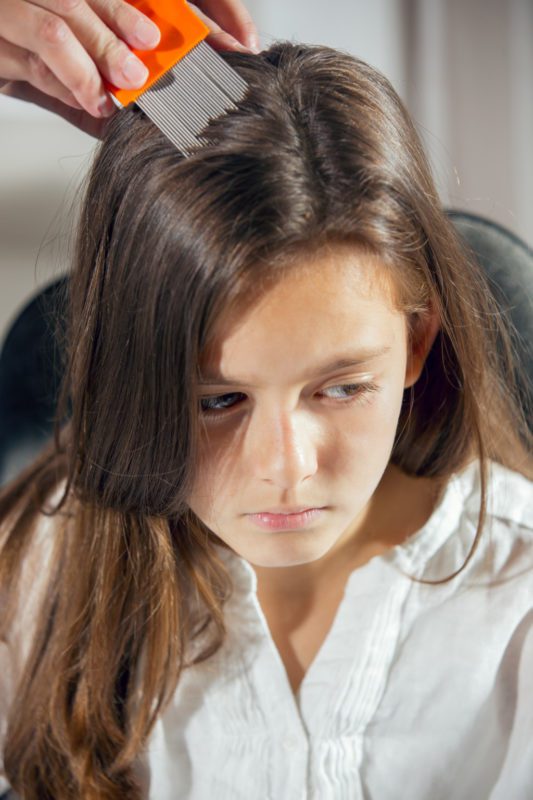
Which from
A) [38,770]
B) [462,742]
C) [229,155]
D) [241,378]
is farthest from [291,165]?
[38,770]

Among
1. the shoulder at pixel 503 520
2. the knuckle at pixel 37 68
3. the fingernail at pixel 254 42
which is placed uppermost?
the fingernail at pixel 254 42

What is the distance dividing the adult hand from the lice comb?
0.01m

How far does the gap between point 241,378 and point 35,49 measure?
0.30 metres

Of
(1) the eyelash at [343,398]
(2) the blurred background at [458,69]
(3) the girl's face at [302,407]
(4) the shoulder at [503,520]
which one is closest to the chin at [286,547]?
(3) the girl's face at [302,407]

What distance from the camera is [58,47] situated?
70 centimetres

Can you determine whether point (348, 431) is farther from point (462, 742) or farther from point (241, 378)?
point (462, 742)

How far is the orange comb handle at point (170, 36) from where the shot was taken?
0.67 m

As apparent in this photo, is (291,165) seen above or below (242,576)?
above

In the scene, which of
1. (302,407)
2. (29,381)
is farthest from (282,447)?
(29,381)

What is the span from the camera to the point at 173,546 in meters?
0.92

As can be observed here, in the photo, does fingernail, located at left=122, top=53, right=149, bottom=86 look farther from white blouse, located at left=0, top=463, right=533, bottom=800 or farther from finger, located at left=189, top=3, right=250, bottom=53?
white blouse, located at left=0, top=463, right=533, bottom=800

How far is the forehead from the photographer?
2.14 feet

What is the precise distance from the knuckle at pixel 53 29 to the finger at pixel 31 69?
2.5 inches

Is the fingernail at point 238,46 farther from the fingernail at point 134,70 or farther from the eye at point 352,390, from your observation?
the eye at point 352,390
